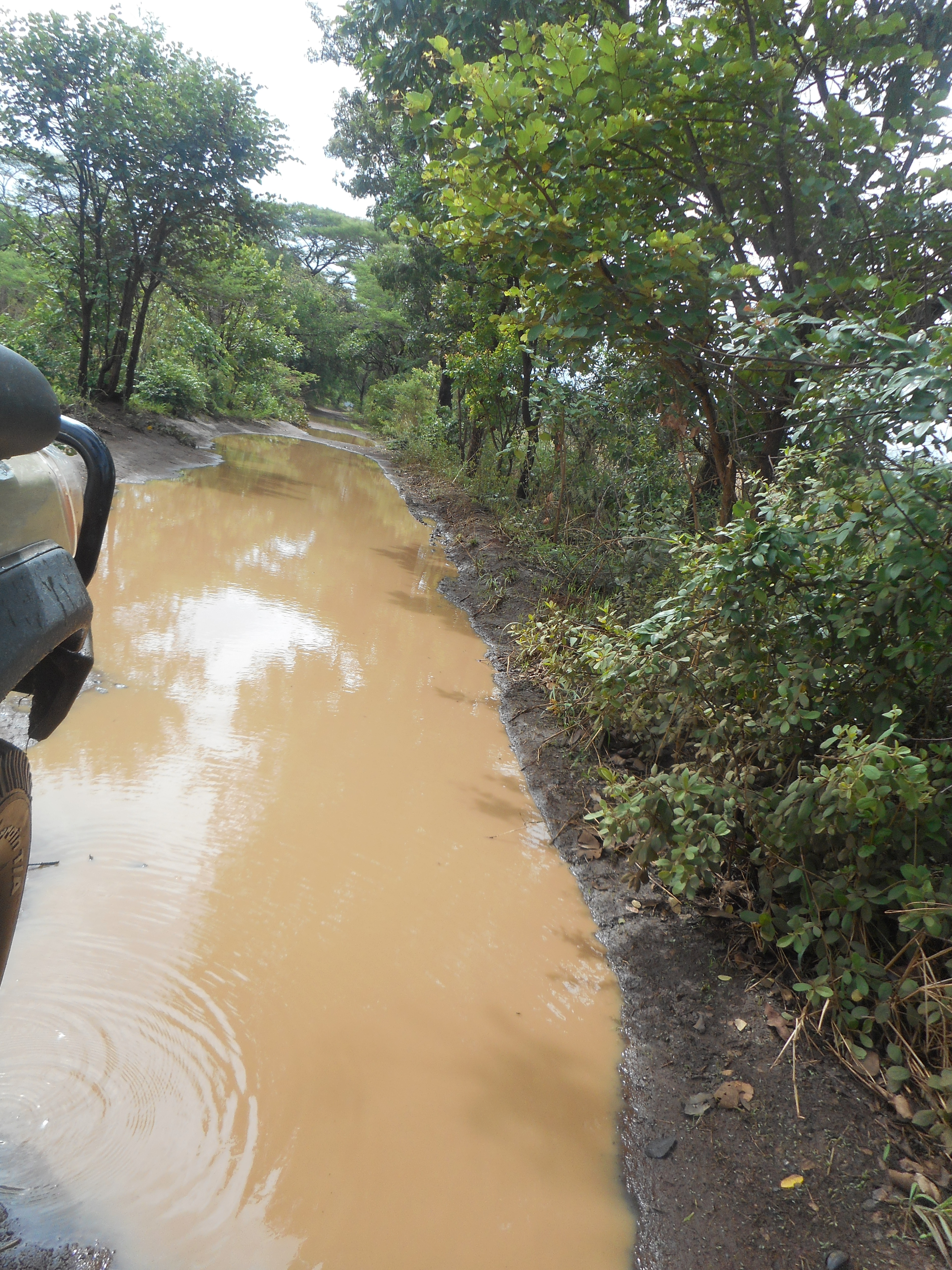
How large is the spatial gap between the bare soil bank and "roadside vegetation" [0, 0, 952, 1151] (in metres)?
0.17

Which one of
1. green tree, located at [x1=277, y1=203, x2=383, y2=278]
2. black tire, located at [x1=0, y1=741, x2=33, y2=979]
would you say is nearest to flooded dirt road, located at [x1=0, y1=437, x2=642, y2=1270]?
black tire, located at [x1=0, y1=741, x2=33, y2=979]

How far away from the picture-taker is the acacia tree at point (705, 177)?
3459 millimetres

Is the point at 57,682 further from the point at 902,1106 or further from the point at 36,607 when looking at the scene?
the point at 902,1106

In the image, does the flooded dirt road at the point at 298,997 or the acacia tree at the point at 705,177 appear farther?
the acacia tree at the point at 705,177

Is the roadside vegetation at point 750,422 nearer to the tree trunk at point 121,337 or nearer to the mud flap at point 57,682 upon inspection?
the mud flap at point 57,682

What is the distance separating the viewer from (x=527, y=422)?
11.1 meters

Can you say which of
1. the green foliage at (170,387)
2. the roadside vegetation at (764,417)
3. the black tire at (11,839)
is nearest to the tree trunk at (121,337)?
the green foliage at (170,387)

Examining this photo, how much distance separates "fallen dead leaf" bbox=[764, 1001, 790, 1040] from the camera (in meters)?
2.49

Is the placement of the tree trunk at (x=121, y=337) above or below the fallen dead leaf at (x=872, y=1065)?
above

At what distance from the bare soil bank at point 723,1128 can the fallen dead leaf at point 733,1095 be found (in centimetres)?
2

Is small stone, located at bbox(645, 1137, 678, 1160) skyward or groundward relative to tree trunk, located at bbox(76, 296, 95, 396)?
groundward

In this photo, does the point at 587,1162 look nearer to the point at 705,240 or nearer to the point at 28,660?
the point at 28,660

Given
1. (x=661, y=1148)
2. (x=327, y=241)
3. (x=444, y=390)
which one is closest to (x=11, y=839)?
(x=661, y=1148)

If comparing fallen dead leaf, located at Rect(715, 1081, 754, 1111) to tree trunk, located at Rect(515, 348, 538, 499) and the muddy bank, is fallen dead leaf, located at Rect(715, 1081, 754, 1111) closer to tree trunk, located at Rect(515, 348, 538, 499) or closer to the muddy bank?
the muddy bank
